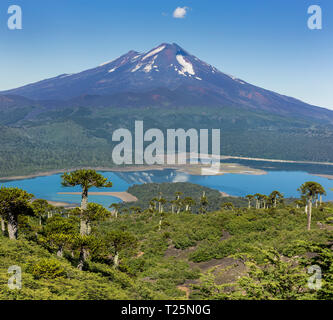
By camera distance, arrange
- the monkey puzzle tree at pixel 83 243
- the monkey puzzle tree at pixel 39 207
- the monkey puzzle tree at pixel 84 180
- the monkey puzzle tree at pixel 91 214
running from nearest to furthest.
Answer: the monkey puzzle tree at pixel 83 243 → the monkey puzzle tree at pixel 91 214 → the monkey puzzle tree at pixel 84 180 → the monkey puzzle tree at pixel 39 207

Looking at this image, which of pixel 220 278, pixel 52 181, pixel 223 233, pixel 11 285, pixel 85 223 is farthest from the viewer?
pixel 52 181

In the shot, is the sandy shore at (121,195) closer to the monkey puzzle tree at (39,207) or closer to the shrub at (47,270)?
the monkey puzzle tree at (39,207)

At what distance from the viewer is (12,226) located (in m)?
21.1

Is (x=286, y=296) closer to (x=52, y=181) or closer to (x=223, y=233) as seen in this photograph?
(x=223, y=233)

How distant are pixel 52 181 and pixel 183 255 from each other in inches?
6643

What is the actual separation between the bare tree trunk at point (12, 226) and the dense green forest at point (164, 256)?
0.07m

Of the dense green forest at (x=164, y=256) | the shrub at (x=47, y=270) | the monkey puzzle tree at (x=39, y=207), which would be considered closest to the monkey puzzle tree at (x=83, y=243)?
the dense green forest at (x=164, y=256)

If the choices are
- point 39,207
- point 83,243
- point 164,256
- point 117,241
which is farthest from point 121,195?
point 83,243

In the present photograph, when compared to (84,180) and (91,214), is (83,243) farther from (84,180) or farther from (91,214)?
(84,180)

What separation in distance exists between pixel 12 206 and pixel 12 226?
1.48 meters

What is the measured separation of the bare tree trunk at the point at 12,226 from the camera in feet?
68.2

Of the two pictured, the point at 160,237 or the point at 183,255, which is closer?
the point at 183,255

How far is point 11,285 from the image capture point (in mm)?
12125
